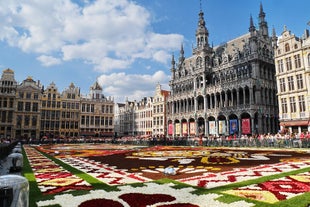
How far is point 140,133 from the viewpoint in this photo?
74.4 m

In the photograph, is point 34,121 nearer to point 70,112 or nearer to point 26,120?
point 26,120

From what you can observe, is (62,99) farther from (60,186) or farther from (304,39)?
(60,186)

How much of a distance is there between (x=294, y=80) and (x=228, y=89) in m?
12.3

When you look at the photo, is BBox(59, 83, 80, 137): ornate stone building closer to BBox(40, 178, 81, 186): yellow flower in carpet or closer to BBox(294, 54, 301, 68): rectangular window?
BBox(294, 54, 301, 68): rectangular window

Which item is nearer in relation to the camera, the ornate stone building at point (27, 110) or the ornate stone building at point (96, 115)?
the ornate stone building at point (27, 110)

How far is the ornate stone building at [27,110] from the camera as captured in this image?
58000 millimetres

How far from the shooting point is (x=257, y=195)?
5.11 m

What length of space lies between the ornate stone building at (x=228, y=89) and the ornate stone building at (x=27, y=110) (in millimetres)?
34868

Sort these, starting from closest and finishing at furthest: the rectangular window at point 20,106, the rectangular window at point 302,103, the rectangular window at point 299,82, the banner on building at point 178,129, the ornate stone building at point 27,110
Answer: the rectangular window at point 302,103
the rectangular window at point 299,82
the banner on building at point 178,129
the ornate stone building at point 27,110
the rectangular window at point 20,106

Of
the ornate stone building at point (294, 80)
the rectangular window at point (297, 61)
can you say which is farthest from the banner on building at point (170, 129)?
the rectangular window at point (297, 61)

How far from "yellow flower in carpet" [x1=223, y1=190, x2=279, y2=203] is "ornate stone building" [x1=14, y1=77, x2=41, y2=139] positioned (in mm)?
62425

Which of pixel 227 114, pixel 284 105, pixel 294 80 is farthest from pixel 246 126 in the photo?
pixel 294 80

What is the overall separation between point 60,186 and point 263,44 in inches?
1753

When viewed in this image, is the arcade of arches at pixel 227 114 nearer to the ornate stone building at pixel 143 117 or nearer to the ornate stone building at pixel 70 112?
the ornate stone building at pixel 143 117
